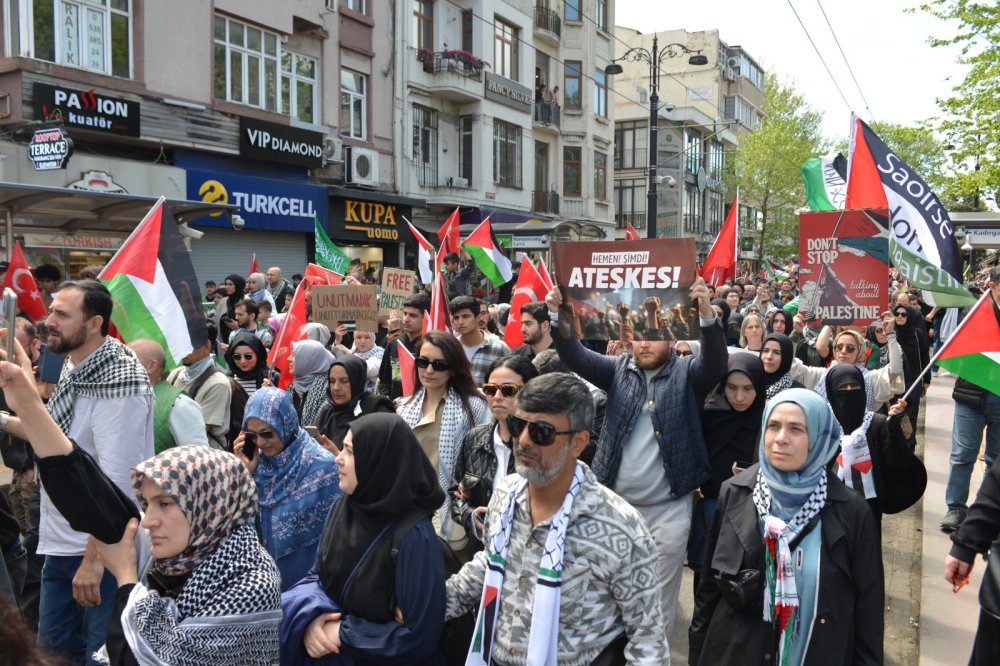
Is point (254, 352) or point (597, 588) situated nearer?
point (597, 588)

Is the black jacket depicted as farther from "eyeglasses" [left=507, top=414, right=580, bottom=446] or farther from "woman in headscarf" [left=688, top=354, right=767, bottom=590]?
"woman in headscarf" [left=688, top=354, right=767, bottom=590]

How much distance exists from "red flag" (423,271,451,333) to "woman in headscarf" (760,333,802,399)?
2735 millimetres

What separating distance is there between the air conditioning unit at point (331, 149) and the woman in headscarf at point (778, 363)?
16724mm

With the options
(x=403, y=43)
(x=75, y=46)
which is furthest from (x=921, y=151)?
(x=75, y=46)

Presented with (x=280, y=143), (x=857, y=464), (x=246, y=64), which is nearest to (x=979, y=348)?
(x=857, y=464)

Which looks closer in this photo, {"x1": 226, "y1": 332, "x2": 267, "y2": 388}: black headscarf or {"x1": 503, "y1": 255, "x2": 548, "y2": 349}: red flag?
{"x1": 226, "y1": 332, "x2": 267, "y2": 388}: black headscarf

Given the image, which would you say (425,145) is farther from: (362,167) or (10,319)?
(10,319)

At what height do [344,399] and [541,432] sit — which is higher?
[541,432]

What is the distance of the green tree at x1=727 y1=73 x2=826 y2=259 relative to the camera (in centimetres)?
3950

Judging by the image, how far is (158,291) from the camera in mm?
5074

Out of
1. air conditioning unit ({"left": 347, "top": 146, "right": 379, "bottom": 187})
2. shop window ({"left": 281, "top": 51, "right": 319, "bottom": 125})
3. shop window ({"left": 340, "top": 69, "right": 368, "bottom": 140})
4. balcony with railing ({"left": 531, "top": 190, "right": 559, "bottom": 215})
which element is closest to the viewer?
shop window ({"left": 281, "top": 51, "right": 319, "bottom": 125})

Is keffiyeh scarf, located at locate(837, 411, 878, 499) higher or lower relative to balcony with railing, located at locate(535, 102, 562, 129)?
lower

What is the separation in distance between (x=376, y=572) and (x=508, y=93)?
87.4ft

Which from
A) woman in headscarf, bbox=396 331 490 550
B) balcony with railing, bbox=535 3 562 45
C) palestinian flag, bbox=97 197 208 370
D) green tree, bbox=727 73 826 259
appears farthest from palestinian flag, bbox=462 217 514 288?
green tree, bbox=727 73 826 259
